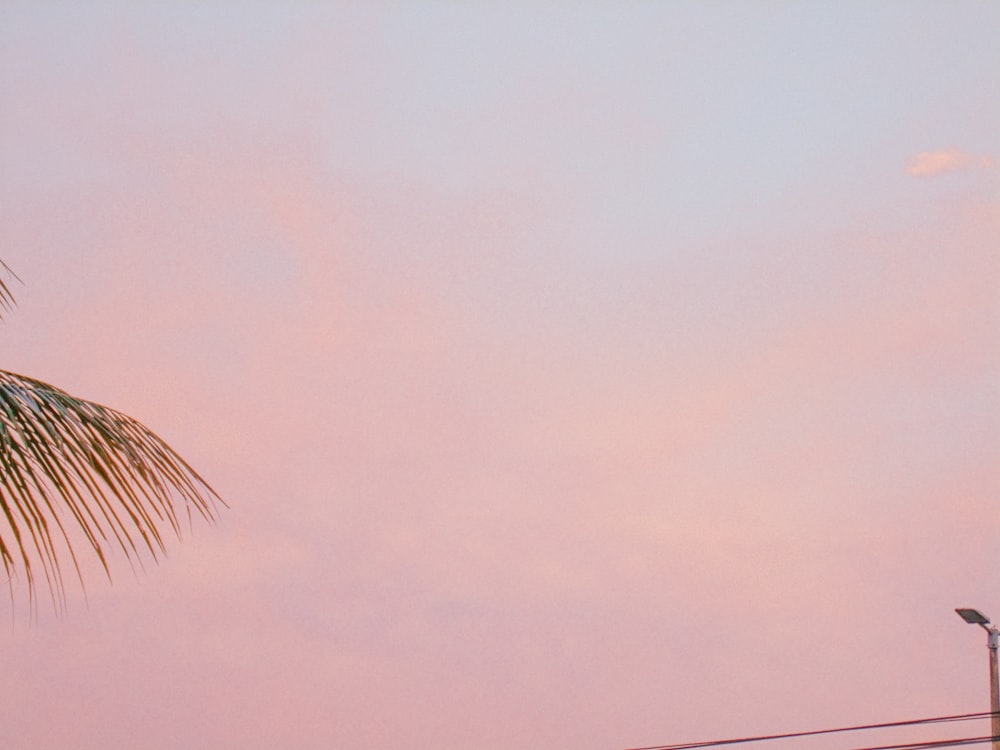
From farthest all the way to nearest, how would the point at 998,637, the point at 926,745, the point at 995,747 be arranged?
the point at 998,637
the point at 995,747
the point at 926,745

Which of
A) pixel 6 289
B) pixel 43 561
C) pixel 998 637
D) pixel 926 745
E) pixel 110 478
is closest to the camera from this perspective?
pixel 43 561

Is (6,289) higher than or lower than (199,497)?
higher

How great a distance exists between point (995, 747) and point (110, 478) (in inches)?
748

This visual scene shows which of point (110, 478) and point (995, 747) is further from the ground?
point (995, 747)

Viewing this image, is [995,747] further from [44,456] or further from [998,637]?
[44,456]

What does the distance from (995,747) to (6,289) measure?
19063 mm

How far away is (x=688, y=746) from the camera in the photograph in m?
18.1

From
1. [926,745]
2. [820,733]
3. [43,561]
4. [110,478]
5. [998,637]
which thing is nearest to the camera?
[43,561]

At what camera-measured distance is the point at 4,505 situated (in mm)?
5004

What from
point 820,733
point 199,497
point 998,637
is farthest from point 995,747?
point 199,497

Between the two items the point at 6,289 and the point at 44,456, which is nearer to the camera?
the point at 44,456

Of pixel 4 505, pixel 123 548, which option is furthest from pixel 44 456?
pixel 123 548

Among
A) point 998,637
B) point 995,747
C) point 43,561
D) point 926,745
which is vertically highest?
point 998,637

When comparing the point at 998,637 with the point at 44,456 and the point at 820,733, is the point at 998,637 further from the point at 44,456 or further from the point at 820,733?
the point at 44,456
